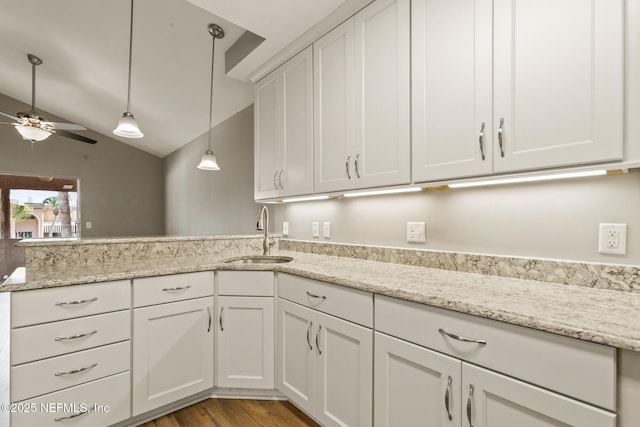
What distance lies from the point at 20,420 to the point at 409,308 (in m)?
1.76

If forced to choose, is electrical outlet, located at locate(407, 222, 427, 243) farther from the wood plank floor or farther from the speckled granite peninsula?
the wood plank floor

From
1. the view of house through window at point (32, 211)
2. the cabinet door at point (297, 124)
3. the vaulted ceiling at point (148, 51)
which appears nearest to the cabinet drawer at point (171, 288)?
the cabinet door at point (297, 124)

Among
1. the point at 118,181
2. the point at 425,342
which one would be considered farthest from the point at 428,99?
the point at 118,181

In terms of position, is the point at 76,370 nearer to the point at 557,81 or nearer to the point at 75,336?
the point at 75,336

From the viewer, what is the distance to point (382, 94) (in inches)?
63.1

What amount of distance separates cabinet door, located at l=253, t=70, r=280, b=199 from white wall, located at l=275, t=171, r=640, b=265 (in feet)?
2.55

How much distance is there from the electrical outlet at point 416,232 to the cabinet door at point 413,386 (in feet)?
2.15

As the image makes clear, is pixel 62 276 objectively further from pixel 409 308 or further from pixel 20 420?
pixel 409 308

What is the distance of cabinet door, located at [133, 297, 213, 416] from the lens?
64.1 inches

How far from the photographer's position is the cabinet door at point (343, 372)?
1.31m

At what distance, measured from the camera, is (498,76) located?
1.19 metres

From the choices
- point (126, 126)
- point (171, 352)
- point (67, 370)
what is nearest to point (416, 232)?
point (171, 352)

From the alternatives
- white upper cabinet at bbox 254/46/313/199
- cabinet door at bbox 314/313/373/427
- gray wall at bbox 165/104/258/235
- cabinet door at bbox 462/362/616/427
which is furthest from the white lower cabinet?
gray wall at bbox 165/104/258/235

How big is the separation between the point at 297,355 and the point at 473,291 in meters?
1.03
